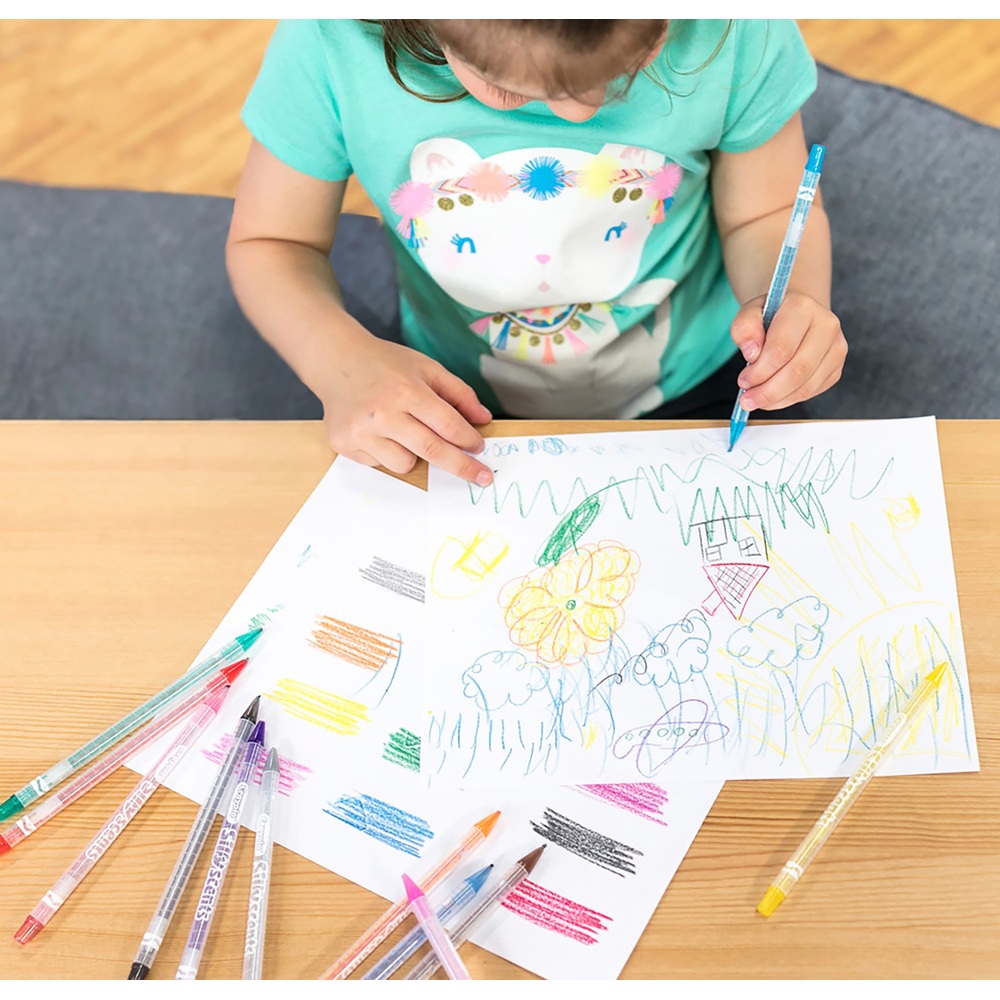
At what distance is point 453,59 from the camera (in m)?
0.54

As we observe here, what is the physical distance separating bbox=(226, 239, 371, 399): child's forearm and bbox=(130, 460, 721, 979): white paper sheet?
0.44 ft

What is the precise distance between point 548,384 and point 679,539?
0.93ft

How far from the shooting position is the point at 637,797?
53 cm

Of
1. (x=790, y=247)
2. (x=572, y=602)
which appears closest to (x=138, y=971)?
(x=572, y=602)

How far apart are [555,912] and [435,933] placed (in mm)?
62

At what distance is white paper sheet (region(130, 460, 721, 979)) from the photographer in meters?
0.50

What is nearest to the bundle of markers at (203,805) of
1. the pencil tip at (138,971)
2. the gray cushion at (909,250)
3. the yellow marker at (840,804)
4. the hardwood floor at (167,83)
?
the pencil tip at (138,971)

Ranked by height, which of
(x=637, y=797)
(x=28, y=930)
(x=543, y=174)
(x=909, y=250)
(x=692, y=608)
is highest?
(x=909, y=250)

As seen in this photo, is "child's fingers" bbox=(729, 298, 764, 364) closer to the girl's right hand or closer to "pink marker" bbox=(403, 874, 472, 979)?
the girl's right hand

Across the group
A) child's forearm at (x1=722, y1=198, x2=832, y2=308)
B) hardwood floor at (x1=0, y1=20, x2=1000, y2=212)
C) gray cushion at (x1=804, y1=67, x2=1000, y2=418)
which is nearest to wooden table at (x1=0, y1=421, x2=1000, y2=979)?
child's forearm at (x1=722, y1=198, x2=832, y2=308)

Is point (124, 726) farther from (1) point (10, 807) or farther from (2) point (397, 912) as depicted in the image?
(2) point (397, 912)

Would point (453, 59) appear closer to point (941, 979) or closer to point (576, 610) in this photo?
point (576, 610)

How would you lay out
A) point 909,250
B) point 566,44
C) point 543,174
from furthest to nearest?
point 909,250 → point 543,174 → point 566,44

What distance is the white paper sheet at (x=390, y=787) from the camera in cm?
50
